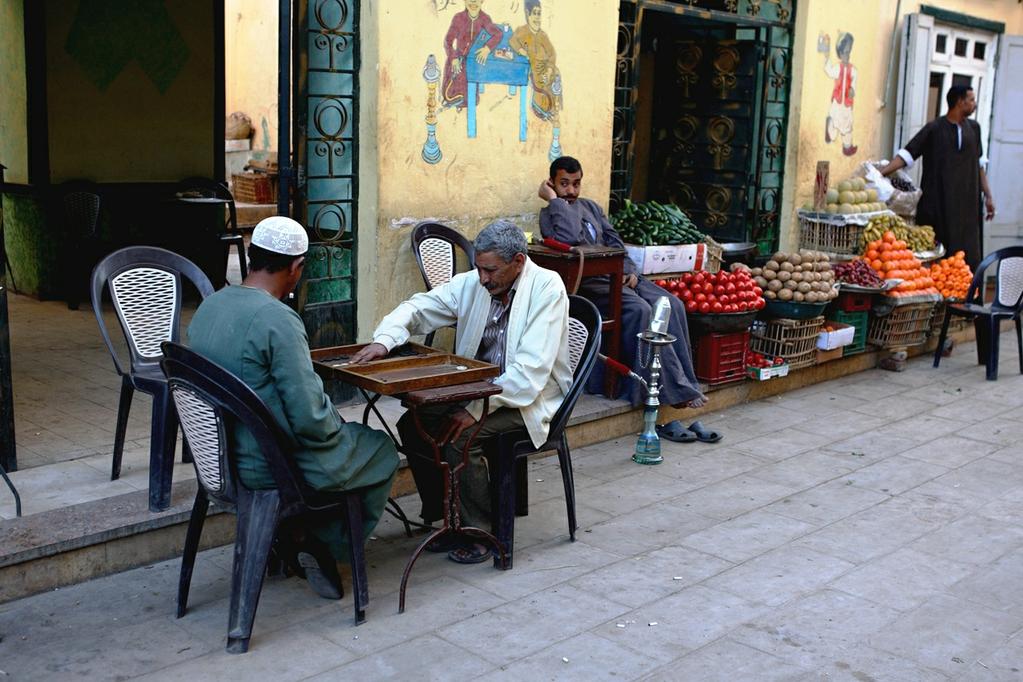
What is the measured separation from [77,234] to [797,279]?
5.70 m

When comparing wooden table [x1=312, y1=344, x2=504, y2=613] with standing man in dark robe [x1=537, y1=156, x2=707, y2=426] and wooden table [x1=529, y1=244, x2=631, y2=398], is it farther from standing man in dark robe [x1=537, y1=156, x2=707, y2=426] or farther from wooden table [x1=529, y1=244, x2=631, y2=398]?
standing man in dark robe [x1=537, y1=156, x2=707, y2=426]

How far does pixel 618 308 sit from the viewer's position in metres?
7.08

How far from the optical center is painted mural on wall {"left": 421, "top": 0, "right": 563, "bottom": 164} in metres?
6.85

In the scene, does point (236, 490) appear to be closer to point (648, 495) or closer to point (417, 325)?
point (417, 325)

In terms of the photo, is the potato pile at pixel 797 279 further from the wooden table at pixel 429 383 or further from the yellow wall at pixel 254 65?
the yellow wall at pixel 254 65

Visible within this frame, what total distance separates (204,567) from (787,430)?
4040 millimetres

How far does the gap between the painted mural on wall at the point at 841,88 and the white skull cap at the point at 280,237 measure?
684 centimetres

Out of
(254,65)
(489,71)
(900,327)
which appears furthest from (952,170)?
(254,65)

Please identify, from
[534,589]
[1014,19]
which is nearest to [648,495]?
[534,589]

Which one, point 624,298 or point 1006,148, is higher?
point 1006,148

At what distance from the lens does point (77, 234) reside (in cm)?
934

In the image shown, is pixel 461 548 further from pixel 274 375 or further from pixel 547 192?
pixel 547 192

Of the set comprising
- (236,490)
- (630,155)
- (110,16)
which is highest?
(110,16)

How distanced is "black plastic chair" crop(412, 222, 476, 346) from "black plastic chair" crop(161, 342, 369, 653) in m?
2.76
